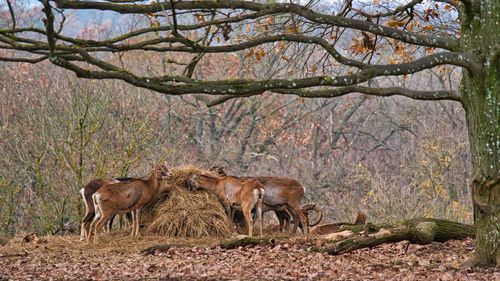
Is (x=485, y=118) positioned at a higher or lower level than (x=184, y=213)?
higher

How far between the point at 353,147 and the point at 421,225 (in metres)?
34.6

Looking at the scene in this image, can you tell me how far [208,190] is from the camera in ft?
55.6

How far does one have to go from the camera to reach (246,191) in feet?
53.3

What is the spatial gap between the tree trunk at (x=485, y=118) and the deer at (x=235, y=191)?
5.38m

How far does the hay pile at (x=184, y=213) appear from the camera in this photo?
1620 centimetres

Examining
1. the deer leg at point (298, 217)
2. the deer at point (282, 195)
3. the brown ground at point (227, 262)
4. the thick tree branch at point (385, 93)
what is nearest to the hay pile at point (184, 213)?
the brown ground at point (227, 262)

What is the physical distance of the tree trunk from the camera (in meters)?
11.1

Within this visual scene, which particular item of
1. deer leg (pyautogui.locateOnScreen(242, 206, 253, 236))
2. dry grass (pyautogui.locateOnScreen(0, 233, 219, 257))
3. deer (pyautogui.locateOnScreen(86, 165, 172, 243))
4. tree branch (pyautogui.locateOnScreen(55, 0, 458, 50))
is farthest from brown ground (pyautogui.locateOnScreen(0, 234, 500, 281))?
tree branch (pyautogui.locateOnScreen(55, 0, 458, 50))

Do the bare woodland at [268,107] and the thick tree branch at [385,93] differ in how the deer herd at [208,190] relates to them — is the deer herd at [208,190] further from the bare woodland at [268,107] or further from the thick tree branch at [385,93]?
the thick tree branch at [385,93]

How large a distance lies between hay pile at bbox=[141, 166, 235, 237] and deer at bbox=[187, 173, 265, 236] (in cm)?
15

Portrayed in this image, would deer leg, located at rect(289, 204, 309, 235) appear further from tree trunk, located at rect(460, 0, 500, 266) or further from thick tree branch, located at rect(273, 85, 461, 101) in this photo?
thick tree branch, located at rect(273, 85, 461, 101)

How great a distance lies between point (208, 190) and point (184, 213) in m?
0.83

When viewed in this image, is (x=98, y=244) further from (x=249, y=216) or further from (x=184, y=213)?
(x=249, y=216)

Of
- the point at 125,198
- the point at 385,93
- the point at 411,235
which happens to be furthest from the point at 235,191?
the point at 385,93
